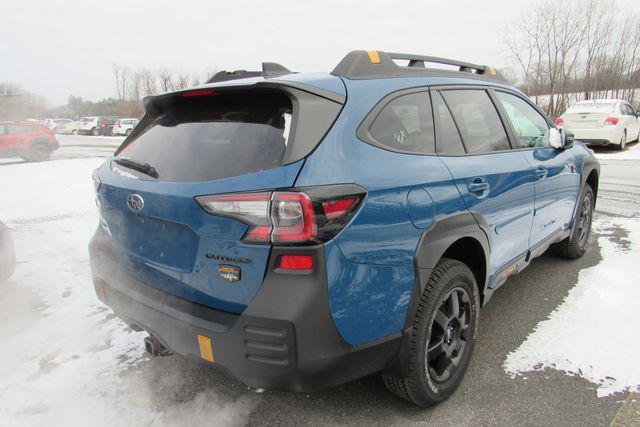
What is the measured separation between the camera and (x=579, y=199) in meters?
4.20

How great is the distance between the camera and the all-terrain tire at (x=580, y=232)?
14.2 ft

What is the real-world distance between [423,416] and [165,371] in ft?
4.93

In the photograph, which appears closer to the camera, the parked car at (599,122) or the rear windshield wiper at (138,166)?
the rear windshield wiper at (138,166)

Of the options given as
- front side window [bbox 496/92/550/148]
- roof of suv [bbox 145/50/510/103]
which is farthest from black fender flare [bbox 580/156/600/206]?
roof of suv [bbox 145/50/510/103]

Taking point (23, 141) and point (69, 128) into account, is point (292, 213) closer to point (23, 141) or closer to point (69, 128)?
point (23, 141)

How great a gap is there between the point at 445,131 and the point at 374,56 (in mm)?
574

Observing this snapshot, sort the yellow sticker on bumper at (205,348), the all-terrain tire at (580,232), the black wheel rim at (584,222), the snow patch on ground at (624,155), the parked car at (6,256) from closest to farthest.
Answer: the yellow sticker on bumper at (205,348) < the parked car at (6,256) < the all-terrain tire at (580,232) < the black wheel rim at (584,222) < the snow patch on ground at (624,155)

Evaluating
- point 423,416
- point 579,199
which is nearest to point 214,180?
point 423,416

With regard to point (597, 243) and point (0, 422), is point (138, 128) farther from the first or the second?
point (597, 243)

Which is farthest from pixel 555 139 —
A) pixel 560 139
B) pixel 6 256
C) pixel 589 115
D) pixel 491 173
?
pixel 589 115

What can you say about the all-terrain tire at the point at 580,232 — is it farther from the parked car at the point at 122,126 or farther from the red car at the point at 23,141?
the parked car at the point at 122,126

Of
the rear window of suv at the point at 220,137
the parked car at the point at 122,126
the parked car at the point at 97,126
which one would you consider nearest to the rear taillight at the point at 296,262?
the rear window of suv at the point at 220,137

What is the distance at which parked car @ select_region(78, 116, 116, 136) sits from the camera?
3662cm

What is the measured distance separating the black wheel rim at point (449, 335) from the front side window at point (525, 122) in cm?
135
